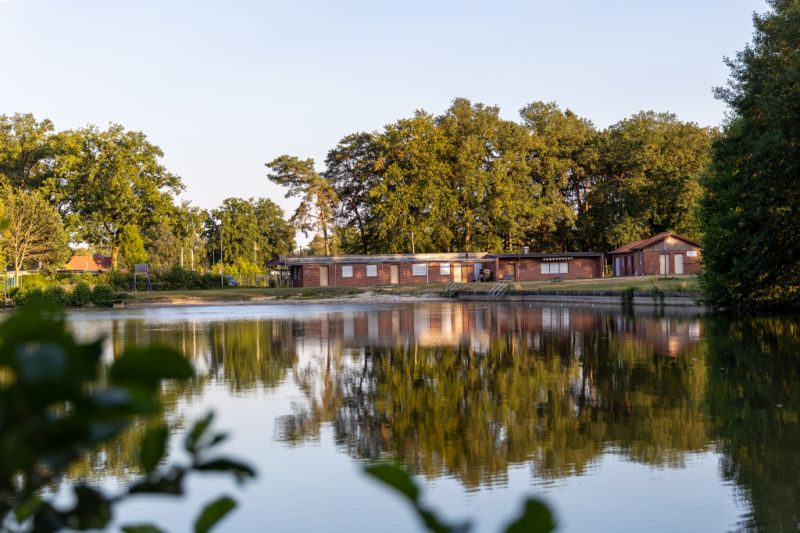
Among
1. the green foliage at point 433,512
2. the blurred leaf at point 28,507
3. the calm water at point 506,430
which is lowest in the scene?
the calm water at point 506,430

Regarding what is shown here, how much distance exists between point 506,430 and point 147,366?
1122cm

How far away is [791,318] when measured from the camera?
100 feet

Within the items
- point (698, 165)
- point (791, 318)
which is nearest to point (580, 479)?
point (791, 318)

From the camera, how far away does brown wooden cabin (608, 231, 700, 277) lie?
6662 cm

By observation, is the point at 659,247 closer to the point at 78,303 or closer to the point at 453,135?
the point at 453,135

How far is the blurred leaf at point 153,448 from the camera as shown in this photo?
3.90 feet

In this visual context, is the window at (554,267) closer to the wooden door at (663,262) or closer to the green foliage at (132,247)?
the wooden door at (663,262)

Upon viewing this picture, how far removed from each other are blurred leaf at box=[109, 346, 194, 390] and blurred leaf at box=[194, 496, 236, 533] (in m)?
0.50

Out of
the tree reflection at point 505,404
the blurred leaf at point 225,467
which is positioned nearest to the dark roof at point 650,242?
the tree reflection at point 505,404

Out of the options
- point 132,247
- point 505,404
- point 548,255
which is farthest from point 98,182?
point 505,404

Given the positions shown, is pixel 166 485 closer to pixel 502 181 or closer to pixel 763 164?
pixel 763 164

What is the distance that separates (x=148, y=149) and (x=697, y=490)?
6854 centimetres

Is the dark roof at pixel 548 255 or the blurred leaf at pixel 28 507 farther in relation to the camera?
the dark roof at pixel 548 255

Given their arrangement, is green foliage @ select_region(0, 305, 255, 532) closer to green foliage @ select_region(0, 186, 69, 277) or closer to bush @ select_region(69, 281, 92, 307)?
bush @ select_region(69, 281, 92, 307)
